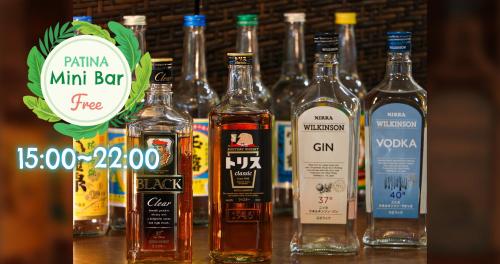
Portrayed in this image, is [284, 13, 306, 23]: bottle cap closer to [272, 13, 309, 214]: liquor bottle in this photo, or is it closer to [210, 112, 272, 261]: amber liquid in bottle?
[272, 13, 309, 214]: liquor bottle

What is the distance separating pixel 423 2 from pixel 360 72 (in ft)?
0.68

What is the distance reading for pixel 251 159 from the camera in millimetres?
1759

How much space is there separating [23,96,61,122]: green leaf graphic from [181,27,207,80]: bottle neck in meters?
0.35

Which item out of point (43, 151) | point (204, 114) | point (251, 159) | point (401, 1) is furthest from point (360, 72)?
point (43, 151)

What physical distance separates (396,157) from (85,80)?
0.57 meters

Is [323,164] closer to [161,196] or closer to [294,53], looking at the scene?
[161,196]

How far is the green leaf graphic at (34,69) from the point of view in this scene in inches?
71.6

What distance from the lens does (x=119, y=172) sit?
2.04 metres

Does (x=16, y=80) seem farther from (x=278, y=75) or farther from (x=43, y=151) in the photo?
(x=278, y=75)

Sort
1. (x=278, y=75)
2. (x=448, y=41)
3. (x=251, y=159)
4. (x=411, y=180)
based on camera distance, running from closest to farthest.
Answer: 1. (x=448, y=41)
2. (x=251, y=159)
3. (x=411, y=180)
4. (x=278, y=75)

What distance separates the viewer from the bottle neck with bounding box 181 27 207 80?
209 cm

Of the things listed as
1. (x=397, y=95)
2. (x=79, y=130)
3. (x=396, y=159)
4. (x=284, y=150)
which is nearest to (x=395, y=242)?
(x=396, y=159)

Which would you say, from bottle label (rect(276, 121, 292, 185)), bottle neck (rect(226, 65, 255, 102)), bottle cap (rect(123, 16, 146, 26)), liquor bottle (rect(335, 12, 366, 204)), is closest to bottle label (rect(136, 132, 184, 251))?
bottle neck (rect(226, 65, 255, 102))

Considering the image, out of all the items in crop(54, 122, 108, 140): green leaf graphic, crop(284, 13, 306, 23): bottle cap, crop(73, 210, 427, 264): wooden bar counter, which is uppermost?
crop(284, 13, 306, 23): bottle cap
